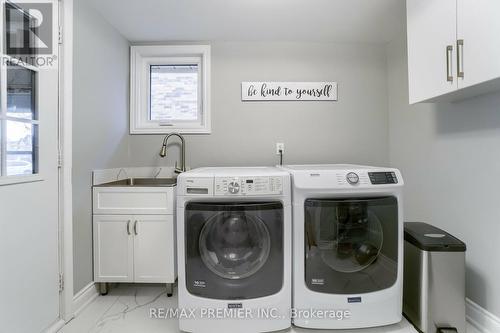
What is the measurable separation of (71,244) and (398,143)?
2856 millimetres

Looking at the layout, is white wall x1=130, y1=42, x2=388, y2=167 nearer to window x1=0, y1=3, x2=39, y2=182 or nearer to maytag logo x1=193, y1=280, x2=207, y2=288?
window x1=0, y1=3, x2=39, y2=182

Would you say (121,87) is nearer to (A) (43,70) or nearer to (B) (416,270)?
(A) (43,70)

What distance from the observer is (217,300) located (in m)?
1.42

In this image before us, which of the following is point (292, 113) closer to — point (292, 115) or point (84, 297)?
point (292, 115)

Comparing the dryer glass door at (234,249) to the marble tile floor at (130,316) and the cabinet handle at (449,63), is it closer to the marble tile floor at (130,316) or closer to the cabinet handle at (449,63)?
the marble tile floor at (130,316)

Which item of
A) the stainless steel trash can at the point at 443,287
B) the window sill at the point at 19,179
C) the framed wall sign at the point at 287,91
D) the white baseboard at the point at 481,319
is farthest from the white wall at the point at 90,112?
the white baseboard at the point at 481,319

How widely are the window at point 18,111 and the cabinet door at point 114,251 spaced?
678mm

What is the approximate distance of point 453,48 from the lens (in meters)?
1.35

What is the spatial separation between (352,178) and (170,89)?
2087 mm

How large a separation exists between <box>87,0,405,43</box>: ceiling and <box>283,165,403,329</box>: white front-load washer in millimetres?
1379

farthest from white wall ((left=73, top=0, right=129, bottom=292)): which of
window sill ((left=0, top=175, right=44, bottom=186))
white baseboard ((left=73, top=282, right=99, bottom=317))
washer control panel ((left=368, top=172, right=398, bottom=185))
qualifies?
washer control panel ((left=368, top=172, right=398, bottom=185))

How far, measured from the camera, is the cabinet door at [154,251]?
1.88 metres

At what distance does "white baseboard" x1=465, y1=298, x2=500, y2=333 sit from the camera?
143 centimetres

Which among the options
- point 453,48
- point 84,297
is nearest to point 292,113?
point 453,48
